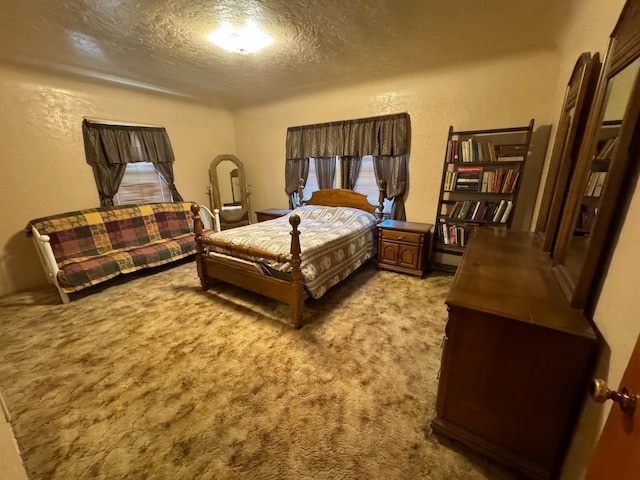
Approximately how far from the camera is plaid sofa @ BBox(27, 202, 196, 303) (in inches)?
109

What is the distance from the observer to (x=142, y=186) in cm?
396

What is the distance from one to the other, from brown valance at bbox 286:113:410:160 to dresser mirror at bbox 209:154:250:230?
1213 millimetres

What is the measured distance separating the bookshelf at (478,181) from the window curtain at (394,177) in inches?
21.1

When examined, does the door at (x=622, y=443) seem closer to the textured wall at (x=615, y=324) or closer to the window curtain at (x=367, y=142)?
the textured wall at (x=615, y=324)

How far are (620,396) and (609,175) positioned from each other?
720 mm

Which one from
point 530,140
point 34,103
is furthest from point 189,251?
point 530,140

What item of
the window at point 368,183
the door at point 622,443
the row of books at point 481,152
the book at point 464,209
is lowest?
the door at point 622,443


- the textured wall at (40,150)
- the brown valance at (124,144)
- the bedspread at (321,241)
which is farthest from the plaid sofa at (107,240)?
the bedspread at (321,241)

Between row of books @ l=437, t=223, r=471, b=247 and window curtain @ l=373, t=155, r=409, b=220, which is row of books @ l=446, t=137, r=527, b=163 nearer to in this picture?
window curtain @ l=373, t=155, r=409, b=220

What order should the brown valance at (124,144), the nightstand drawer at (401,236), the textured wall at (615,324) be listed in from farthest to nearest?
the brown valance at (124,144)
the nightstand drawer at (401,236)
the textured wall at (615,324)

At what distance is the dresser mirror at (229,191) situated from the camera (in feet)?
15.4

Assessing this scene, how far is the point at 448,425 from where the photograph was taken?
51.4 inches

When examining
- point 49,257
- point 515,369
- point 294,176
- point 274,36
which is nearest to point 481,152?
point 274,36

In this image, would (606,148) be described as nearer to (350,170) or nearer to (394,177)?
(394,177)
